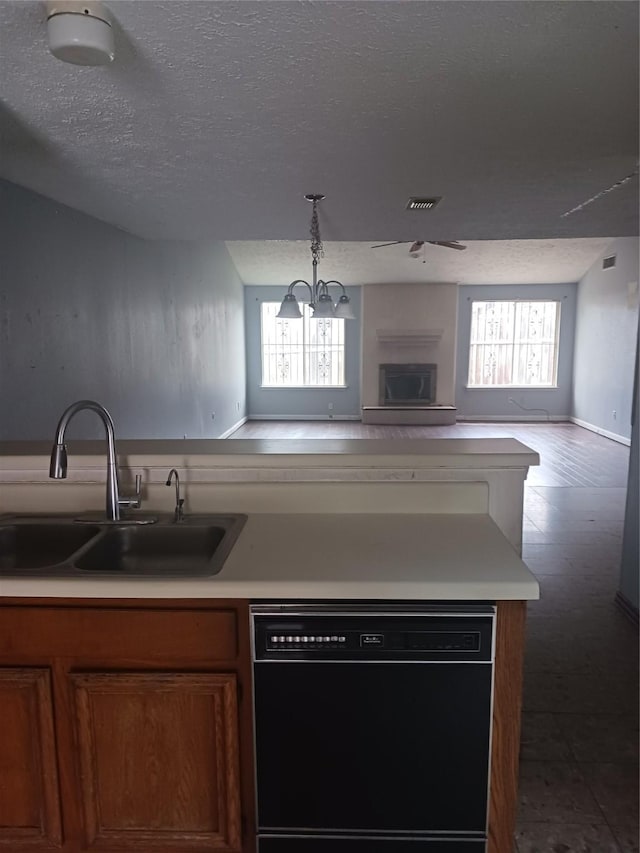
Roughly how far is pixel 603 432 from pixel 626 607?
5958 mm

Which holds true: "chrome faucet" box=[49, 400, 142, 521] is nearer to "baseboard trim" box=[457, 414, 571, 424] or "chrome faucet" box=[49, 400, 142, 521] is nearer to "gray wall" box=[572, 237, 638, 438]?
"gray wall" box=[572, 237, 638, 438]

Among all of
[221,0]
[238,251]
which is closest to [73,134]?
[221,0]

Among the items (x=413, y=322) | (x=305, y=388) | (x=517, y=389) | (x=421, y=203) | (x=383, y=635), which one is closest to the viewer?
(x=383, y=635)

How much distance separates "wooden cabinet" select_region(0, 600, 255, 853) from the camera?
51.9 inches

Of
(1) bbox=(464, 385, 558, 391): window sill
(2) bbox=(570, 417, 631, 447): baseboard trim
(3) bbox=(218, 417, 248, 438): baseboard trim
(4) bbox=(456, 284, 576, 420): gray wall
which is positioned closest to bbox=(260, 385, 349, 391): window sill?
(3) bbox=(218, 417, 248, 438): baseboard trim

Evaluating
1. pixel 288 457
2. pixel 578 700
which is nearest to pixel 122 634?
pixel 288 457

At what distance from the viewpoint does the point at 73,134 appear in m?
2.12

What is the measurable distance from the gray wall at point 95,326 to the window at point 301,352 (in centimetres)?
319

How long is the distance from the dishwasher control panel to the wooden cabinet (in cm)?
12

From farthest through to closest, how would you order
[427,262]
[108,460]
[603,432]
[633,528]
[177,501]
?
[427,262], [603,432], [633,528], [177,501], [108,460]

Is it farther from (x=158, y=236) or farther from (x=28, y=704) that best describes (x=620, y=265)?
(x=28, y=704)

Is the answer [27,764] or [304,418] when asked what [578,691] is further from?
[304,418]

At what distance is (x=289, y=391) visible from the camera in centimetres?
1011

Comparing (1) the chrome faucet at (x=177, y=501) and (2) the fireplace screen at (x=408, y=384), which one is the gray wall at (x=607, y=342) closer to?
(2) the fireplace screen at (x=408, y=384)
